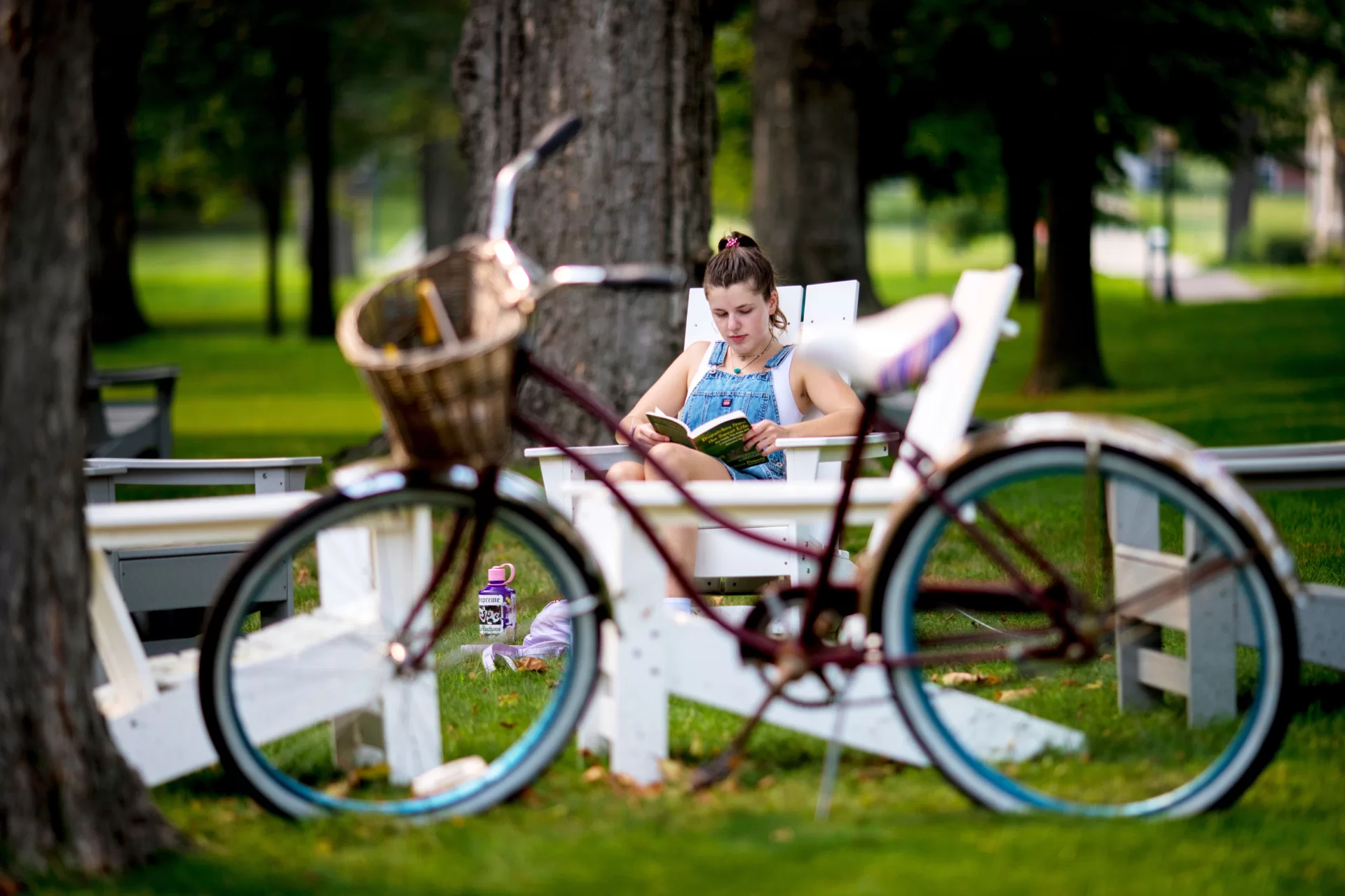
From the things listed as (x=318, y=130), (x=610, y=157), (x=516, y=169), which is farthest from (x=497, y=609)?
(x=318, y=130)

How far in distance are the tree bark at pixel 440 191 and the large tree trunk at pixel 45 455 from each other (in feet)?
102

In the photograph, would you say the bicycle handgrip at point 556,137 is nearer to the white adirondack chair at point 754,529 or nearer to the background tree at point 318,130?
the white adirondack chair at point 754,529

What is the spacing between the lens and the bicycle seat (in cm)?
331

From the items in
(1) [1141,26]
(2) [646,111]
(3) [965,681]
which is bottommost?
(3) [965,681]

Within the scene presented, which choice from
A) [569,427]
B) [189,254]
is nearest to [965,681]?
[569,427]

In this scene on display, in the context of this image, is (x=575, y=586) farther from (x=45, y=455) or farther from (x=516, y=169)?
(x=45, y=455)

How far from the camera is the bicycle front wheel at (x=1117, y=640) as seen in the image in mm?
3316

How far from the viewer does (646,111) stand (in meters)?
→ 7.94

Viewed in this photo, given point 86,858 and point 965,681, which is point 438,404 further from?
point 965,681

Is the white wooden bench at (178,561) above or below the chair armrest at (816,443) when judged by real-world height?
below

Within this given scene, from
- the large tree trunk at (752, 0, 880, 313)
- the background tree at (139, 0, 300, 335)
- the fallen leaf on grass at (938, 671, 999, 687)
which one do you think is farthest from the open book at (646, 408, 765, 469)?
the background tree at (139, 0, 300, 335)

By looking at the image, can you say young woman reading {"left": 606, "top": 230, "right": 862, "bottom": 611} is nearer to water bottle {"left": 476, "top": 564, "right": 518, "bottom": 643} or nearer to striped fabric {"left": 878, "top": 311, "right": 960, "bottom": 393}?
water bottle {"left": 476, "top": 564, "right": 518, "bottom": 643}

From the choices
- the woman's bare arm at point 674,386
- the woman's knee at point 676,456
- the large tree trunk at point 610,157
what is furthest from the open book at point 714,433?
the large tree trunk at point 610,157

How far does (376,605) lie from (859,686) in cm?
111
